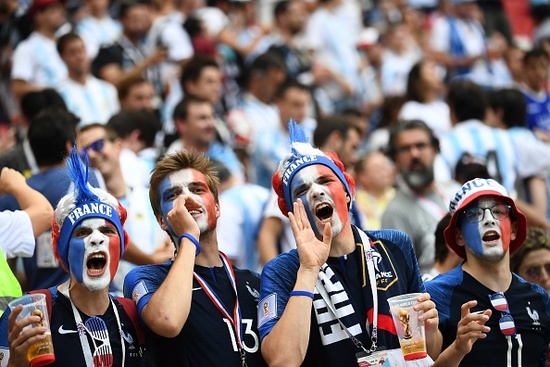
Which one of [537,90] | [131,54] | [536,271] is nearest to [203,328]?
[536,271]

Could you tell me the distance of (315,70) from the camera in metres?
15.0

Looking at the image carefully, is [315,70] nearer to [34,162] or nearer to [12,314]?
[34,162]

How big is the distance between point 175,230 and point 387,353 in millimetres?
1211

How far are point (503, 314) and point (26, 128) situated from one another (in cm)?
472

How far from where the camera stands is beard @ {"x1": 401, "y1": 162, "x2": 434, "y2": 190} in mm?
9156

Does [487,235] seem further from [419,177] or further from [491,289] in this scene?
[419,177]

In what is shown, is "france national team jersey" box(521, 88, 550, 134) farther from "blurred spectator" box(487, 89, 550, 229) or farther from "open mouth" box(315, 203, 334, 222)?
"open mouth" box(315, 203, 334, 222)

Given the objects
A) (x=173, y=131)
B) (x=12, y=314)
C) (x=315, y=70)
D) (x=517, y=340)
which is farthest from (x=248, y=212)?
(x=315, y=70)

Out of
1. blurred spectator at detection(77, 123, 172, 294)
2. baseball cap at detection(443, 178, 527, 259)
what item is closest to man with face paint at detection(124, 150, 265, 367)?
baseball cap at detection(443, 178, 527, 259)

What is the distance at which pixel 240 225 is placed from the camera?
8.83 metres

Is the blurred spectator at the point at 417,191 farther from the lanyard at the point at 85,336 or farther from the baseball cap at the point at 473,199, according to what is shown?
the lanyard at the point at 85,336

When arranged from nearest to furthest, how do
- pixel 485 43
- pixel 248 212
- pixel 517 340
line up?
pixel 517 340
pixel 248 212
pixel 485 43

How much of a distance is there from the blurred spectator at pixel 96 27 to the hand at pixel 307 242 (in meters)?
7.77

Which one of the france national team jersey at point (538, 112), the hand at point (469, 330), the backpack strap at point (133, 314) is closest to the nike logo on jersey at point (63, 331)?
the backpack strap at point (133, 314)
